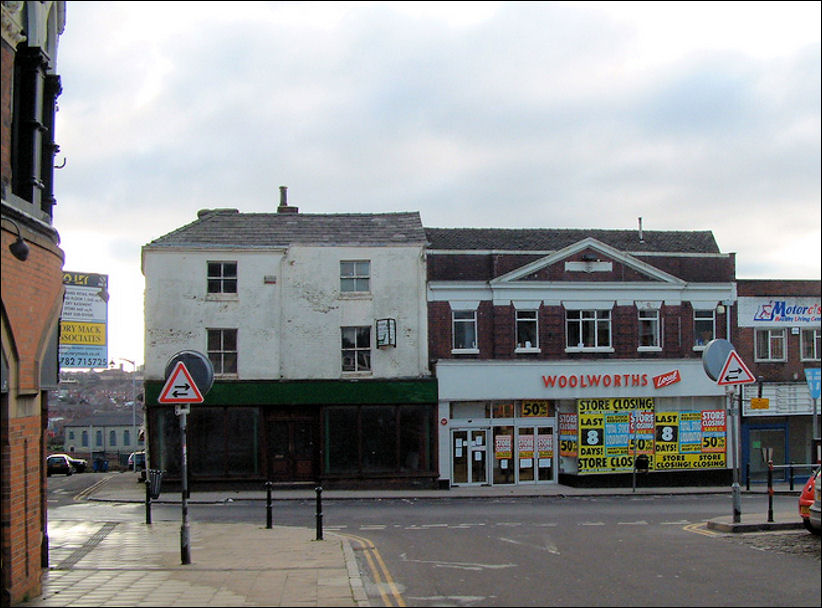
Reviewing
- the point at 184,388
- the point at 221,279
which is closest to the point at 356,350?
the point at 221,279

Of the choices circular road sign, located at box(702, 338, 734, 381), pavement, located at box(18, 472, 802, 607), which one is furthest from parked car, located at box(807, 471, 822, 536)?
circular road sign, located at box(702, 338, 734, 381)

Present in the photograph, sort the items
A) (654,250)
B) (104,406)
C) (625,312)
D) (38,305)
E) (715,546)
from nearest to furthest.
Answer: (38,305), (715,546), (625,312), (654,250), (104,406)

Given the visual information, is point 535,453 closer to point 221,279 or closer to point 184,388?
point 221,279

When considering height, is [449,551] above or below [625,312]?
below

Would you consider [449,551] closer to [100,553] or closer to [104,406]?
[100,553]

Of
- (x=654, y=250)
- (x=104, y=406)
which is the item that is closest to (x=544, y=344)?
(x=654, y=250)

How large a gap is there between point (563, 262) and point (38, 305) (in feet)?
82.9

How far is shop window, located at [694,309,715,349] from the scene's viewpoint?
36156 millimetres

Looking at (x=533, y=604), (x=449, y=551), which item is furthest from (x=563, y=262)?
(x=533, y=604)

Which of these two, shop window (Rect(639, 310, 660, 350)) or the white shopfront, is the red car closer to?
the white shopfront

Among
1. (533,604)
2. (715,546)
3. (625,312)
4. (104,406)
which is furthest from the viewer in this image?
(104,406)

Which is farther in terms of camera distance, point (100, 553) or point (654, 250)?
point (654, 250)

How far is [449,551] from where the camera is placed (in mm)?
15828

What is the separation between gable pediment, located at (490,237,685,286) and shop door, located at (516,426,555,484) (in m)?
5.48
